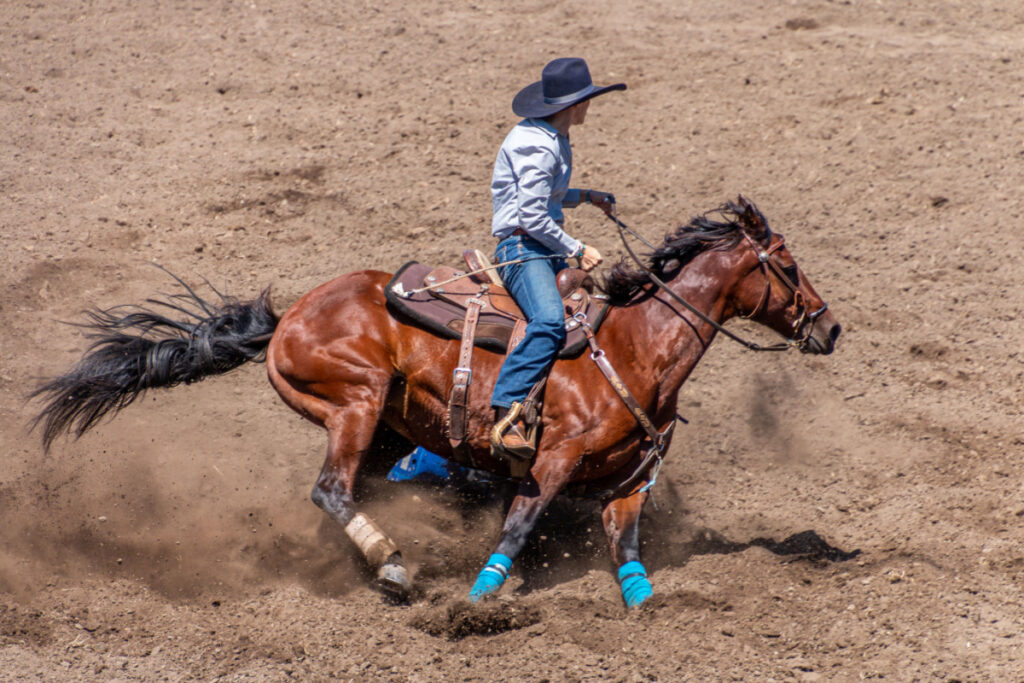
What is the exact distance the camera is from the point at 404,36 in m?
10.4

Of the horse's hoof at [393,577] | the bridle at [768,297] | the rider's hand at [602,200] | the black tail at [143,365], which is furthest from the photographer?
the black tail at [143,365]

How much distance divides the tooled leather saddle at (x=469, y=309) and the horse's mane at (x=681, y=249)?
142 mm

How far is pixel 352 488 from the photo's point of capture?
16.5 ft

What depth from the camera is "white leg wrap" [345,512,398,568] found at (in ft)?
15.8

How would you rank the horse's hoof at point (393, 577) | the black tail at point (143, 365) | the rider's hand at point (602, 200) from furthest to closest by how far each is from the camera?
the black tail at point (143, 365), the rider's hand at point (602, 200), the horse's hoof at point (393, 577)

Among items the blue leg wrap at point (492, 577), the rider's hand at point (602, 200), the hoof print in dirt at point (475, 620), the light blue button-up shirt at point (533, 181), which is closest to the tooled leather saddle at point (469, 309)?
the light blue button-up shirt at point (533, 181)

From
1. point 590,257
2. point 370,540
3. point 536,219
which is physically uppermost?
point 536,219

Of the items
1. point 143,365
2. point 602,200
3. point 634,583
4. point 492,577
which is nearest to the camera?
point 492,577

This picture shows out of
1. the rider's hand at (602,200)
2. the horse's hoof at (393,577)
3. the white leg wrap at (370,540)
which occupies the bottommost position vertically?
the horse's hoof at (393,577)

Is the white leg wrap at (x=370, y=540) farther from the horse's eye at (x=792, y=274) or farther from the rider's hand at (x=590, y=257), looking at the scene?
the horse's eye at (x=792, y=274)

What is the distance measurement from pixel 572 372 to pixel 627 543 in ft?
3.41

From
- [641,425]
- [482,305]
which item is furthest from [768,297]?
[482,305]

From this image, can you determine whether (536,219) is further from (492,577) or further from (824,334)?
(492,577)

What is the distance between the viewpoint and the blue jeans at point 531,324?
4828 mm
